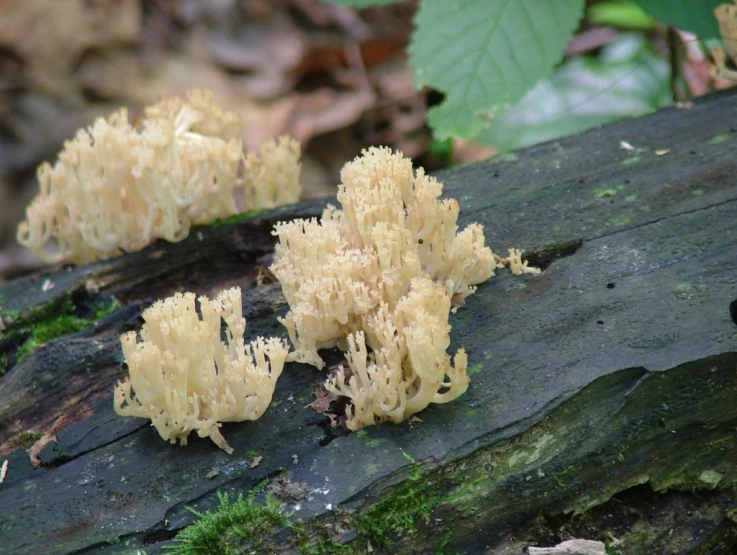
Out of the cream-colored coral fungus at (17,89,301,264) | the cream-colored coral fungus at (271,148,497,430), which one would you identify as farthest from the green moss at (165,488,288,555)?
the cream-colored coral fungus at (17,89,301,264)

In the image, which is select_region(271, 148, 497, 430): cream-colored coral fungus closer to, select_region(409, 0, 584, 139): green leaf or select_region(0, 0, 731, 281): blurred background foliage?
select_region(409, 0, 584, 139): green leaf

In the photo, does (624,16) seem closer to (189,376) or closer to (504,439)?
(504,439)

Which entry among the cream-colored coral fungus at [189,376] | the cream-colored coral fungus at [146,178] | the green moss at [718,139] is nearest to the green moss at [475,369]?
the cream-colored coral fungus at [189,376]

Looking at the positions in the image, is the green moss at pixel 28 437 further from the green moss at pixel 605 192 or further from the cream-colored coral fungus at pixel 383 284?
the green moss at pixel 605 192

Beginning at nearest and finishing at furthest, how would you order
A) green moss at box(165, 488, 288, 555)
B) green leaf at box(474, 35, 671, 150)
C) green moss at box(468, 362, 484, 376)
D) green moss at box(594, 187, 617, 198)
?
green moss at box(165, 488, 288, 555)
green moss at box(468, 362, 484, 376)
green moss at box(594, 187, 617, 198)
green leaf at box(474, 35, 671, 150)

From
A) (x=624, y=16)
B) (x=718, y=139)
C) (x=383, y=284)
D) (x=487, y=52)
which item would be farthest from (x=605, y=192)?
(x=624, y=16)
